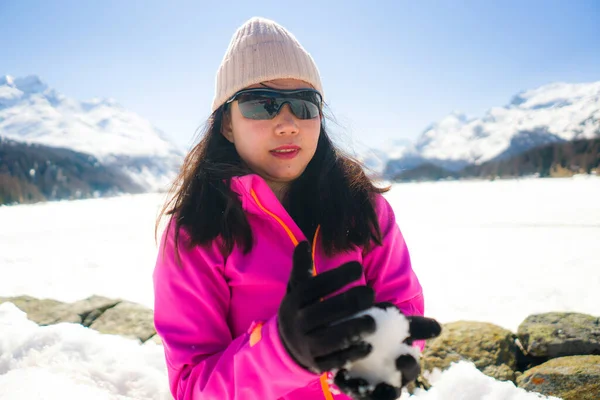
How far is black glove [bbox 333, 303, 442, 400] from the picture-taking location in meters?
0.97

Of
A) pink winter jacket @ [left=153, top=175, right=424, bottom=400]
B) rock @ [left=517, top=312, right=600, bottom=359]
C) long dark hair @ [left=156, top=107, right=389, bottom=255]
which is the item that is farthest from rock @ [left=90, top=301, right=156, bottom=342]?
rock @ [left=517, top=312, right=600, bottom=359]

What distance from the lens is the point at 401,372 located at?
3.34 feet

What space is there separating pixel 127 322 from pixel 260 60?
3470 mm

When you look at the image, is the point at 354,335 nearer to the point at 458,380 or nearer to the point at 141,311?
the point at 458,380

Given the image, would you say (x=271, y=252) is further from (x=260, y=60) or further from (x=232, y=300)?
(x=260, y=60)

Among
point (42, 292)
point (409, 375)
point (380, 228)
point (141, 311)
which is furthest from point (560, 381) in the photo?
point (42, 292)

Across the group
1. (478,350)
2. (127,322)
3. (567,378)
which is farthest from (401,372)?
(127,322)

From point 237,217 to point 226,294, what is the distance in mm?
317

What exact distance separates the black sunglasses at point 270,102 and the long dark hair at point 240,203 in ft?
0.79

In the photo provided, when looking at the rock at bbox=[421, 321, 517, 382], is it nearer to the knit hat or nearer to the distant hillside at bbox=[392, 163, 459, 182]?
the knit hat

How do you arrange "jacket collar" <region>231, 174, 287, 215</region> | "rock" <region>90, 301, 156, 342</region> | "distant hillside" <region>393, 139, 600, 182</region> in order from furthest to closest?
"distant hillside" <region>393, 139, 600, 182</region>
"rock" <region>90, 301, 156, 342</region>
"jacket collar" <region>231, 174, 287, 215</region>

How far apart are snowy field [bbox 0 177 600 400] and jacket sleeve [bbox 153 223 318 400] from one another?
110cm

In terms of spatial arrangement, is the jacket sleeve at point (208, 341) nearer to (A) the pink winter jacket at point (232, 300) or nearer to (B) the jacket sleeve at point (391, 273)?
(A) the pink winter jacket at point (232, 300)

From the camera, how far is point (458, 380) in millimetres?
2734
